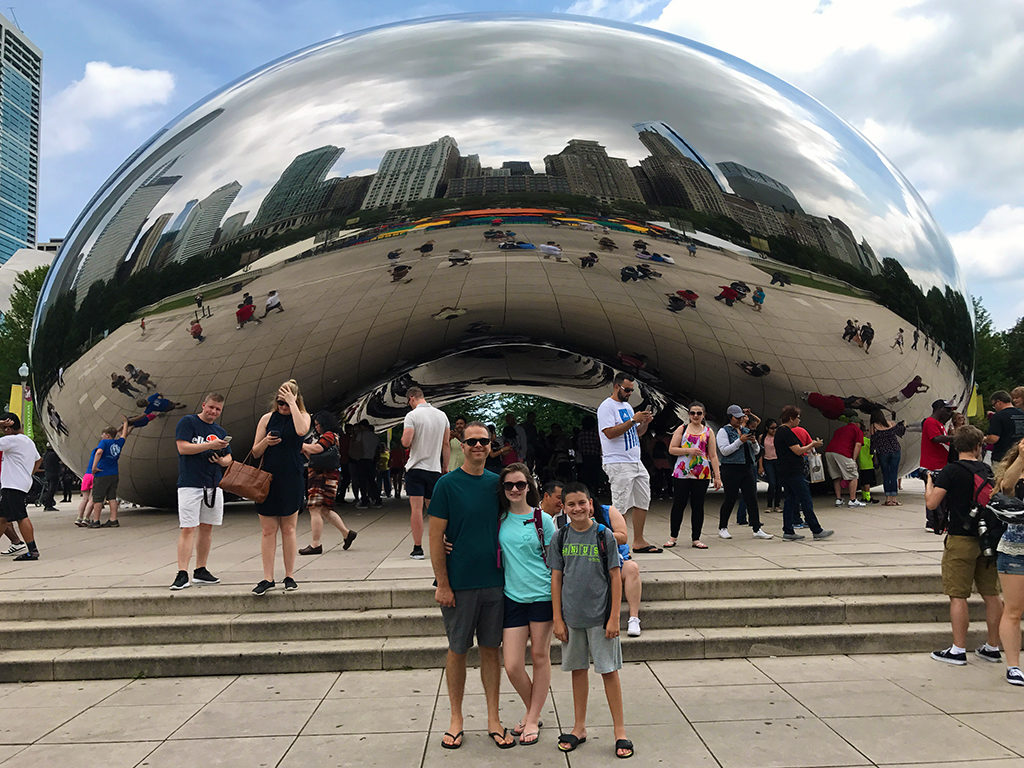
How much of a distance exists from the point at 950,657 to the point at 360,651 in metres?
3.73

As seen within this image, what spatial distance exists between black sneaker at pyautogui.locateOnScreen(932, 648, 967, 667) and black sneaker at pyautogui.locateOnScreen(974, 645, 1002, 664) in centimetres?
16

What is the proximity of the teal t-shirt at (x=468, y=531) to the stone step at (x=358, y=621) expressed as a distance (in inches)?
72.4

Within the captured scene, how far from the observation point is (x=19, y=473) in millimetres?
7664

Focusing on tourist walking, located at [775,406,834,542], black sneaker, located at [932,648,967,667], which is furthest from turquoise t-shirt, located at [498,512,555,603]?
tourist walking, located at [775,406,834,542]

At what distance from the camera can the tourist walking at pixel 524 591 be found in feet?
12.1

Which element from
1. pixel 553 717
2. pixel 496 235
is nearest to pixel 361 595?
pixel 553 717

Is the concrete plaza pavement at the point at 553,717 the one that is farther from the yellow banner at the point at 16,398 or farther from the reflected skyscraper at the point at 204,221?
the yellow banner at the point at 16,398

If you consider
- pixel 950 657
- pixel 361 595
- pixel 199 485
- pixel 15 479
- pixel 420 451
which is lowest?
pixel 950 657

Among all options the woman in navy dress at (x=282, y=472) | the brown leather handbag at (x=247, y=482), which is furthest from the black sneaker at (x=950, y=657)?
the brown leather handbag at (x=247, y=482)

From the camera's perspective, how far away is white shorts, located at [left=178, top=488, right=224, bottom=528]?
5930 mm

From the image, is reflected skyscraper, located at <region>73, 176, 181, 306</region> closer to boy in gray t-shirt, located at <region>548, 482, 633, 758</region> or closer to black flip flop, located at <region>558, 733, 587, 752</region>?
boy in gray t-shirt, located at <region>548, 482, 633, 758</region>

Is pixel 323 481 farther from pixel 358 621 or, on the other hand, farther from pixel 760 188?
pixel 760 188

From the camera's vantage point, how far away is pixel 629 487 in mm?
6879

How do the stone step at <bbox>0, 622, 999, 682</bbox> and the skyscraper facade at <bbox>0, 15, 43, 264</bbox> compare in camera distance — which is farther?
the skyscraper facade at <bbox>0, 15, 43, 264</bbox>
